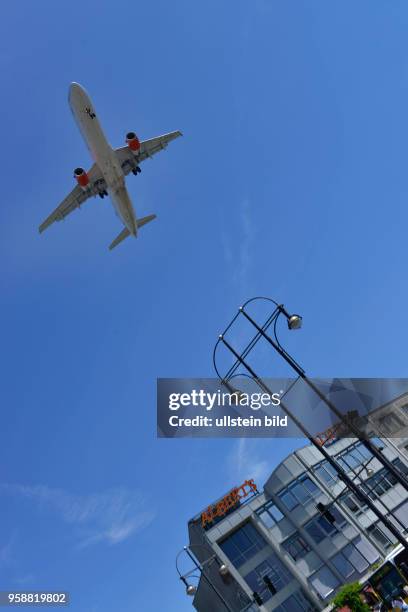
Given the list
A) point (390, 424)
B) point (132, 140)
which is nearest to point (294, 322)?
point (132, 140)

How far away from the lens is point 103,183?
132 ft

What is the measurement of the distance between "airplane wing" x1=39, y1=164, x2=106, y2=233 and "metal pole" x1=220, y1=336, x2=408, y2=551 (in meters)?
30.4

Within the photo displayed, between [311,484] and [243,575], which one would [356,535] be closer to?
[311,484]

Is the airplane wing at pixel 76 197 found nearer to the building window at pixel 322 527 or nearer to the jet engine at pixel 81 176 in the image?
the jet engine at pixel 81 176

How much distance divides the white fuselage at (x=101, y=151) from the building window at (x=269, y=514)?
31119 mm

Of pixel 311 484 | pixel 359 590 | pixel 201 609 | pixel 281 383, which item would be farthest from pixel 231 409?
pixel 201 609

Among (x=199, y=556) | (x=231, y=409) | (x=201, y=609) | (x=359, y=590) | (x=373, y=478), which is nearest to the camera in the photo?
(x=231, y=409)

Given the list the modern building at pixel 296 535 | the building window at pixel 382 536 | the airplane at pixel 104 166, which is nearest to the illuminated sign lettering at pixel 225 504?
the modern building at pixel 296 535

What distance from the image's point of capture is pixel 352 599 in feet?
94.2

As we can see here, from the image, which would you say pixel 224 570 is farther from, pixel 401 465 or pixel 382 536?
pixel 401 465

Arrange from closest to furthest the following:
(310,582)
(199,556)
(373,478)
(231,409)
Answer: (231,409) < (310,582) < (373,478) < (199,556)

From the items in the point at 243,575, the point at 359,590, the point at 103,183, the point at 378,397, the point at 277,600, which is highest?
the point at 103,183

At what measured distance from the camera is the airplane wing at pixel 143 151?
38584mm

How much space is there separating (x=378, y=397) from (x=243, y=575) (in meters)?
20.0
